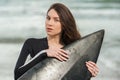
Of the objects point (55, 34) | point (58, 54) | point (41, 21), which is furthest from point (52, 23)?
point (41, 21)

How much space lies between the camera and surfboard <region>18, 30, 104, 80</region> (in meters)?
1.15

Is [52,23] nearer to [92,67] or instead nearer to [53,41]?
[53,41]

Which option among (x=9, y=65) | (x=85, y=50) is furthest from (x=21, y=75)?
(x=9, y=65)

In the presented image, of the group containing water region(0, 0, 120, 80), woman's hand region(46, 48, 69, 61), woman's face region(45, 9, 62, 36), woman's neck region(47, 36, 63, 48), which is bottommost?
water region(0, 0, 120, 80)

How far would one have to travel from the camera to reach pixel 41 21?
143 inches

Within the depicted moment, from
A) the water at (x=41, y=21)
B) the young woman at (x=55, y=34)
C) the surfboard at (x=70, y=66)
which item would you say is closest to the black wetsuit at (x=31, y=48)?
the young woman at (x=55, y=34)

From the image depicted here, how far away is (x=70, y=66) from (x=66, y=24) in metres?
0.20

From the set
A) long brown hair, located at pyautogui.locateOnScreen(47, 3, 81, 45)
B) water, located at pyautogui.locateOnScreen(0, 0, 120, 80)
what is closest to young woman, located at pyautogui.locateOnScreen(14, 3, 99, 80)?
long brown hair, located at pyautogui.locateOnScreen(47, 3, 81, 45)

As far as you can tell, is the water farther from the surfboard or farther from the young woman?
the surfboard

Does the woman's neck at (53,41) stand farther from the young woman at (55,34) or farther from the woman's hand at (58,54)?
the woman's hand at (58,54)

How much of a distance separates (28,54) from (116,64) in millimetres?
1588

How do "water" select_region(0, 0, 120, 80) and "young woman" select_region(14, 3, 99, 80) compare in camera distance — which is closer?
"young woman" select_region(14, 3, 99, 80)

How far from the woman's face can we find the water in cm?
154

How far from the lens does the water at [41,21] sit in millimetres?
3082
